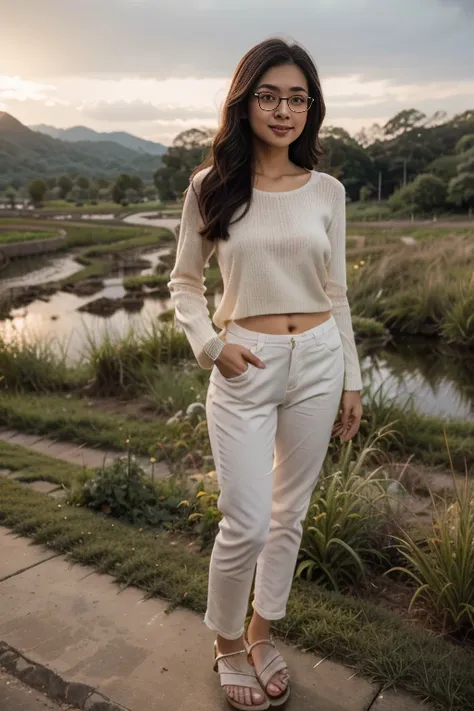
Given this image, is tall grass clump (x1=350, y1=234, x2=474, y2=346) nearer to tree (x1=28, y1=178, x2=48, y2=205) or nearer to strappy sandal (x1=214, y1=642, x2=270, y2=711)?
strappy sandal (x1=214, y1=642, x2=270, y2=711)

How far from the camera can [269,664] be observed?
1.96 metres

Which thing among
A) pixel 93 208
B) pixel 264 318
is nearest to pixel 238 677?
pixel 264 318

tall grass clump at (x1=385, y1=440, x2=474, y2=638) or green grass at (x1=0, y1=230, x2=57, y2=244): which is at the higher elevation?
tall grass clump at (x1=385, y1=440, x2=474, y2=638)

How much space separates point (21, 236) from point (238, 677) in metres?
24.2

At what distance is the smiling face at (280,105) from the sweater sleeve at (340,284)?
20 centimetres

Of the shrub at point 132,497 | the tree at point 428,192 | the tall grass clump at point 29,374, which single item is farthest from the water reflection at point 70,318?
the tree at point 428,192

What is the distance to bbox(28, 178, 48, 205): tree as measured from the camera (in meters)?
37.8

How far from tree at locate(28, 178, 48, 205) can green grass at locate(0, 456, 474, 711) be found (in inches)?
1463

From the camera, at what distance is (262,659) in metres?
1.96

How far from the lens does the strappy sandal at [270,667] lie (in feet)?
6.23

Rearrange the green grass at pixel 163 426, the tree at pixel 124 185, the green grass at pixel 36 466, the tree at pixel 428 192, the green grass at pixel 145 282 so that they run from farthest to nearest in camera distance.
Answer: the tree at pixel 124 185, the tree at pixel 428 192, the green grass at pixel 145 282, the green grass at pixel 163 426, the green grass at pixel 36 466

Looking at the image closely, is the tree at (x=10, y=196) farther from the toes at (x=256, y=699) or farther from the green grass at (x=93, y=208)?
the toes at (x=256, y=699)

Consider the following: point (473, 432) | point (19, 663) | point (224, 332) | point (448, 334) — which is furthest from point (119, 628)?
point (448, 334)

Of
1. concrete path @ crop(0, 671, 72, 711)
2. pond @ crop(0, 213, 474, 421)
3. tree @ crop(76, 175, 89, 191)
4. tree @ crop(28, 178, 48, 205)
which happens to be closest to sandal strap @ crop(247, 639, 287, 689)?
concrete path @ crop(0, 671, 72, 711)
